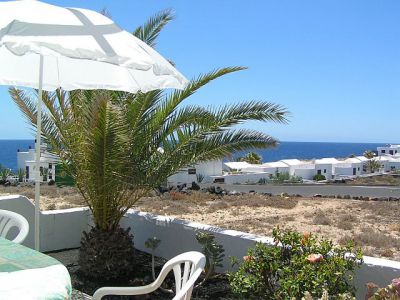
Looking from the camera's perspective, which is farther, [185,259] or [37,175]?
[37,175]

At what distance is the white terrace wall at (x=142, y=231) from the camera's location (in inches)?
212

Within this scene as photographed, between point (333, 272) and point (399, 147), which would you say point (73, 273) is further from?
point (399, 147)

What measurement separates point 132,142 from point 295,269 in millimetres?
2676

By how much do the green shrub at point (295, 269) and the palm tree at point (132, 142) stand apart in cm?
184

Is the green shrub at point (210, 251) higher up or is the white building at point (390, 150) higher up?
the white building at point (390, 150)

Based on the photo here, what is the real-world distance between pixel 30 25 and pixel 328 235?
839cm

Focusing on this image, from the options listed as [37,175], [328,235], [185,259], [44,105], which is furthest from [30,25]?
[328,235]

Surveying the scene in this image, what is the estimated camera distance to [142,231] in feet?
21.8

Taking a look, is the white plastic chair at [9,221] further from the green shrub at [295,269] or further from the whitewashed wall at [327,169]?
the whitewashed wall at [327,169]

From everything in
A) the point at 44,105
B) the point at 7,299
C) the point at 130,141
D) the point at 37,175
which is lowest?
the point at 7,299

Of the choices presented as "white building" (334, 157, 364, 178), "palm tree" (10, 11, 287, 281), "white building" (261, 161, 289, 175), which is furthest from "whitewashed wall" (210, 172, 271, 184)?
"palm tree" (10, 11, 287, 281)

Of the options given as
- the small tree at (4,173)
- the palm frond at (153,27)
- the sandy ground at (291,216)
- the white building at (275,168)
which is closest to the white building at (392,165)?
the white building at (275,168)

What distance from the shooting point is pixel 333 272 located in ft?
12.3

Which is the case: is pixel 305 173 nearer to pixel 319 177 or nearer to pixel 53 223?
pixel 319 177
